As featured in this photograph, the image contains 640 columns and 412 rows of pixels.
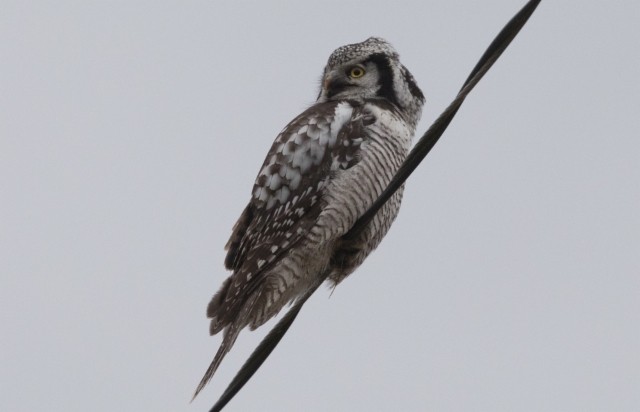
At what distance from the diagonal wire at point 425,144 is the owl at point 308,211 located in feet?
2.87

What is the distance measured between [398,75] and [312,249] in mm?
1227

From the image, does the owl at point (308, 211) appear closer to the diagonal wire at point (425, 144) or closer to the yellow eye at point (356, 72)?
the yellow eye at point (356, 72)

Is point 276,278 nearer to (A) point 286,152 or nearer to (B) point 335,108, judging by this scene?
(A) point 286,152

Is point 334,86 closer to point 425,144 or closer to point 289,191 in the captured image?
point 289,191

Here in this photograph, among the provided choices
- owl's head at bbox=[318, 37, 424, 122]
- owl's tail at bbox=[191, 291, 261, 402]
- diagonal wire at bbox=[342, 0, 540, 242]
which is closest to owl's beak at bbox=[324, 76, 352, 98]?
owl's head at bbox=[318, 37, 424, 122]

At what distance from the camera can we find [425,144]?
2.88m

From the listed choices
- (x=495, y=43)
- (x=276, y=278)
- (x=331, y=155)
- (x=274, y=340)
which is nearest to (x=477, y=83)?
(x=495, y=43)

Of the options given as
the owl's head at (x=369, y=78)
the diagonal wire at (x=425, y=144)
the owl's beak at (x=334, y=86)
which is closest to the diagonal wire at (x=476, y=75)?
the diagonal wire at (x=425, y=144)

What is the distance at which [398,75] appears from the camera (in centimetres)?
477

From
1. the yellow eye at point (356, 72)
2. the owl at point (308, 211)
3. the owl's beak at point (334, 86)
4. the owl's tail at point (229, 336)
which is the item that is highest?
the yellow eye at point (356, 72)

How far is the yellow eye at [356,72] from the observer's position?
4.81 meters

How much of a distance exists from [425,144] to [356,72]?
202 centimetres

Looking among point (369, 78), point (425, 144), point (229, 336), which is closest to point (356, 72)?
point (369, 78)

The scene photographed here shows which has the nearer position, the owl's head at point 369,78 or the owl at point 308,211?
the owl at point 308,211
